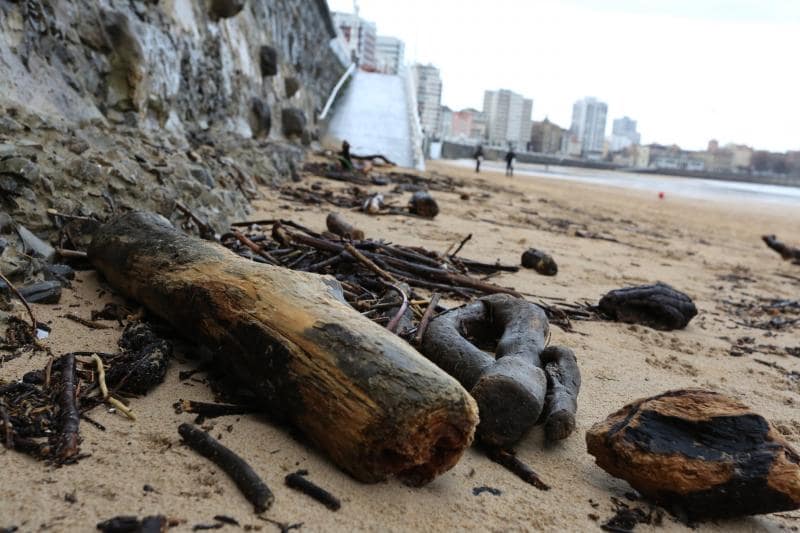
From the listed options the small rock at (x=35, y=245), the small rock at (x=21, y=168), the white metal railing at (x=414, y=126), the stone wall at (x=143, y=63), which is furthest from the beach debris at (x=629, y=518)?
the white metal railing at (x=414, y=126)

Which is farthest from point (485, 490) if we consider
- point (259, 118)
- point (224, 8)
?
point (259, 118)

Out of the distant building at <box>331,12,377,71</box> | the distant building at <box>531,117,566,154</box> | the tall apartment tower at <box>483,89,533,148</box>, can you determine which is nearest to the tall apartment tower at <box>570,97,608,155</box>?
the tall apartment tower at <box>483,89,533,148</box>

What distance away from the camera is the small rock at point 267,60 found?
1373 cm

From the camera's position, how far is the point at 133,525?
145 cm

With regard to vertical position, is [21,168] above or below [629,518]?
above

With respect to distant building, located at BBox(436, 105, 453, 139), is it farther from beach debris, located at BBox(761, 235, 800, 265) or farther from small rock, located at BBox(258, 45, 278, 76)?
beach debris, located at BBox(761, 235, 800, 265)

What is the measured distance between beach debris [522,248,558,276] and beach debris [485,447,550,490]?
130 inches

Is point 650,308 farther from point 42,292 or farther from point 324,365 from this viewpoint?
point 42,292

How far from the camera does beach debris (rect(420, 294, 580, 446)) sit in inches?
80.9

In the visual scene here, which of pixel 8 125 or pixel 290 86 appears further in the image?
pixel 290 86

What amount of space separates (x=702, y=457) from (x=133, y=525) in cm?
159

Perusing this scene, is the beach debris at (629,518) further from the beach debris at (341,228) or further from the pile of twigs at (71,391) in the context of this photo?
the beach debris at (341,228)

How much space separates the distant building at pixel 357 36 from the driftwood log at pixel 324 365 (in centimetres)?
3267

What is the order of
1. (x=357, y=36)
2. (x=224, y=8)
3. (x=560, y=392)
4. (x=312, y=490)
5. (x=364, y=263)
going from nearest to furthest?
1. (x=312, y=490)
2. (x=560, y=392)
3. (x=364, y=263)
4. (x=224, y=8)
5. (x=357, y=36)
